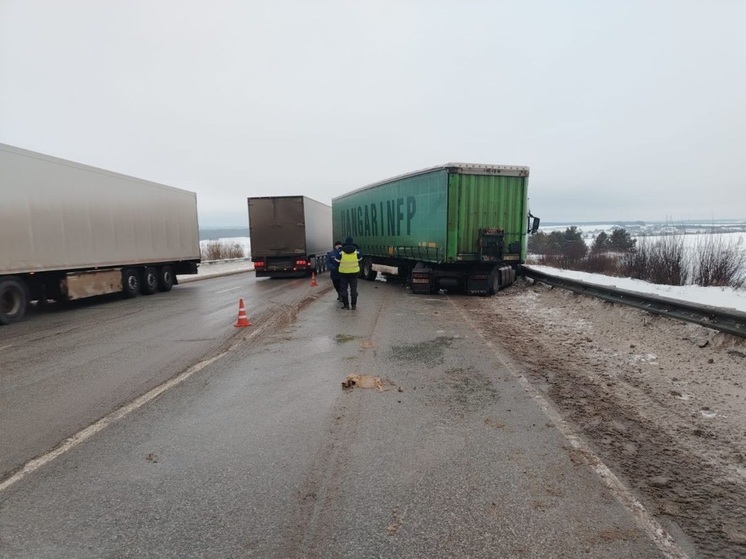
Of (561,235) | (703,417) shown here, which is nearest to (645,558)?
(703,417)

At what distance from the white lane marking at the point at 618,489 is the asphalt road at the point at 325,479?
0.05 meters

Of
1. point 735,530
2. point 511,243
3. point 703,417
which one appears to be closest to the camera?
point 735,530

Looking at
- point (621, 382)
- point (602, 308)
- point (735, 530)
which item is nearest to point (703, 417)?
point (621, 382)

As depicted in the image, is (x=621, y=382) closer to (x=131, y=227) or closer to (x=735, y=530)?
(x=735, y=530)

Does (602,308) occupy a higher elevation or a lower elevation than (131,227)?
lower

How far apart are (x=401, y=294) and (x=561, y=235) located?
137 ft

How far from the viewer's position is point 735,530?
2.74 metres

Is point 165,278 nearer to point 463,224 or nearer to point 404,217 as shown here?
point 404,217

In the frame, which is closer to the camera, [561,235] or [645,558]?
[645,558]

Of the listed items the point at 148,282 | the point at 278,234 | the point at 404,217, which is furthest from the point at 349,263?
the point at 278,234

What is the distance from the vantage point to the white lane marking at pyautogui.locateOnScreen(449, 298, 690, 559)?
103 inches

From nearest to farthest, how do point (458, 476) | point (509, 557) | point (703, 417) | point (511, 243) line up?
1. point (509, 557)
2. point (458, 476)
3. point (703, 417)
4. point (511, 243)

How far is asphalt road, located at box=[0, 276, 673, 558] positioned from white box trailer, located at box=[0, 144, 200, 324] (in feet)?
20.4

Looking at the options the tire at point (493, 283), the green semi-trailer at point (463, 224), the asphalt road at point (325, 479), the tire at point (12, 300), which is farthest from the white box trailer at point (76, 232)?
the tire at point (493, 283)
